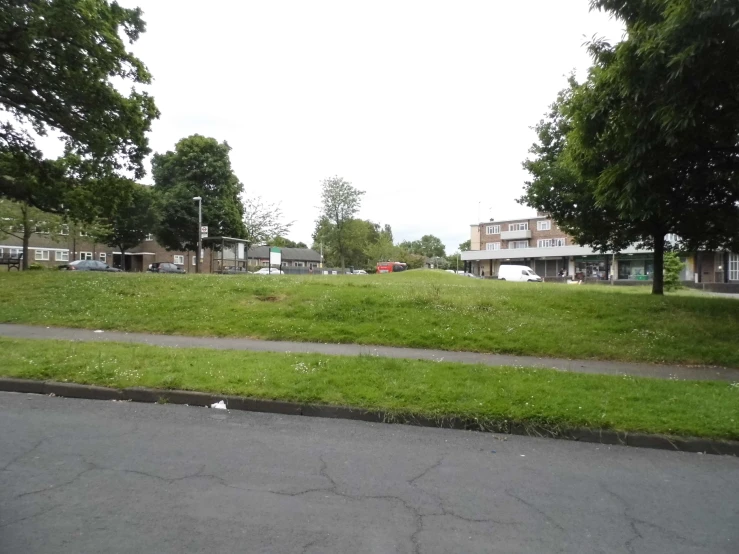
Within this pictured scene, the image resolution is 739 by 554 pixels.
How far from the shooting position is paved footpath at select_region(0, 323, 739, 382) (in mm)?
8508

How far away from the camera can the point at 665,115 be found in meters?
8.27

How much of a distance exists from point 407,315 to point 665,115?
640 centimetres

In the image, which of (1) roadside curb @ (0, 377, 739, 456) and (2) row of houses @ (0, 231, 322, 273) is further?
(2) row of houses @ (0, 231, 322, 273)

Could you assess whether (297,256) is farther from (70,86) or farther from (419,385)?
(419,385)

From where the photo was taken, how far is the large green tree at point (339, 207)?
58.3 meters

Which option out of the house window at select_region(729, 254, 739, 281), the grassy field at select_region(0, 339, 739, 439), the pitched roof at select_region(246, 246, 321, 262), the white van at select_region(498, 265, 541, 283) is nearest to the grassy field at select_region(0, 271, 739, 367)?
the grassy field at select_region(0, 339, 739, 439)

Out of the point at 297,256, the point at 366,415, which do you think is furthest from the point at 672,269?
the point at 297,256

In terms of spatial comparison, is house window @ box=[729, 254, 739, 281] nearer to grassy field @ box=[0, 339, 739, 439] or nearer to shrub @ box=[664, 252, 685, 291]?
shrub @ box=[664, 252, 685, 291]

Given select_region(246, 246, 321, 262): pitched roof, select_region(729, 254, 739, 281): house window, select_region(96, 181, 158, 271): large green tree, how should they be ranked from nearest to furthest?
select_region(96, 181, 158, 271): large green tree, select_region(729, 254, 739, 281): house window, select_region(246, 246, 321, 262): pitched roof

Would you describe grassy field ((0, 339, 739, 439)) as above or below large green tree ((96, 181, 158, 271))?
below

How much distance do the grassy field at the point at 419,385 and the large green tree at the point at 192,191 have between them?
3212 centimetres

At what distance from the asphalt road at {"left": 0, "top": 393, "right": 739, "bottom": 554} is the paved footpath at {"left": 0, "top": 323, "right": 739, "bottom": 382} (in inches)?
128

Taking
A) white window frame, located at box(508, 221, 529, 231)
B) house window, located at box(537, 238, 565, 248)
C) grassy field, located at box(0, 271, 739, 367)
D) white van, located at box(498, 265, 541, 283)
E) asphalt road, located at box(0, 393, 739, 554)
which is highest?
white window frame, located at box(508, 221, 529, 231)

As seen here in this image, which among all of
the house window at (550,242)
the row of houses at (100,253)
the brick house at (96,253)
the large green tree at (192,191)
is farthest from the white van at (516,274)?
the brick house at (96,253)
